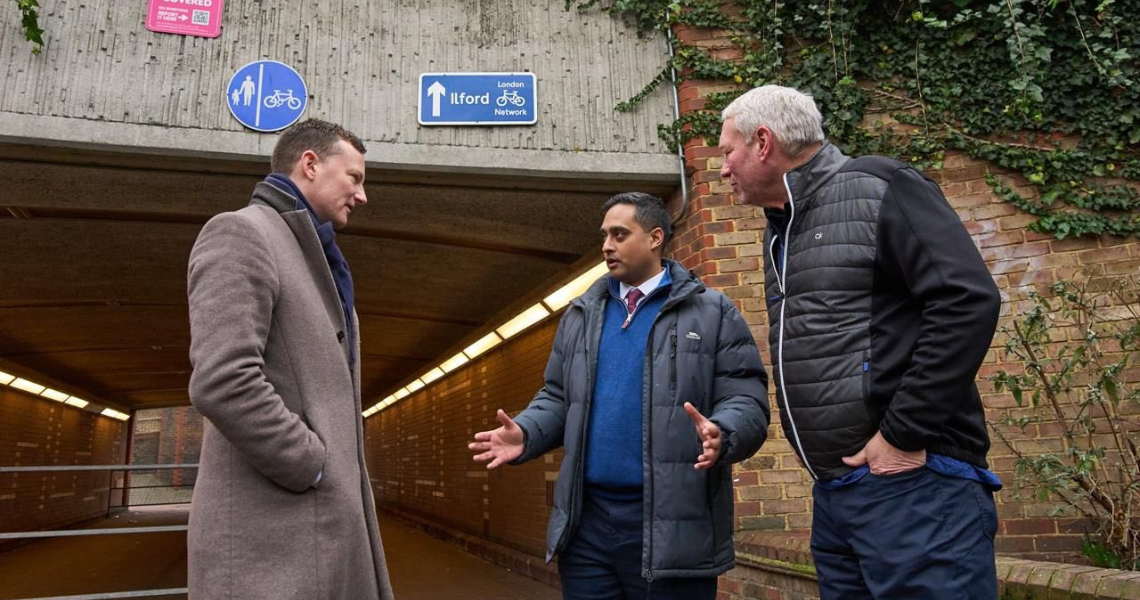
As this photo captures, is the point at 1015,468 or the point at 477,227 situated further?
the point at 477,227

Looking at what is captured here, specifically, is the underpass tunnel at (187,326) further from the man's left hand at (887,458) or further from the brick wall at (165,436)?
the brick wall at (165,436)

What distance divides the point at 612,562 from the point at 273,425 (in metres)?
1.18

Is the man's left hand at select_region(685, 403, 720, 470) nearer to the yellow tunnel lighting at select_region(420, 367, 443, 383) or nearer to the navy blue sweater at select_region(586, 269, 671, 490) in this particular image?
the navy blue sweater at select_region(586, 269, 671, 490)

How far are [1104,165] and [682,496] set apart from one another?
411 centimetres

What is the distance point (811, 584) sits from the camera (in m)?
4.23

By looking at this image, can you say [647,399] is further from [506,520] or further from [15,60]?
[506,520]

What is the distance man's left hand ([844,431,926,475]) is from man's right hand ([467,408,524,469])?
3.69ft

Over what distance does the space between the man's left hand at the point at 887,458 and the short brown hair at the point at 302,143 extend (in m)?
1.75

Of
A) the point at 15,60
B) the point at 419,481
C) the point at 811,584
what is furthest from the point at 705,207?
the point at 419,481

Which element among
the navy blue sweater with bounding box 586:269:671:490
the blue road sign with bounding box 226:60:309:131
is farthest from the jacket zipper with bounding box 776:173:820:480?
the blue road sign with bounding box 226:60:309:131

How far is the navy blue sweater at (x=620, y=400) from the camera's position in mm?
2598

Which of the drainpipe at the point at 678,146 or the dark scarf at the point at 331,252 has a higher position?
the drainpipe at the point at 678,146

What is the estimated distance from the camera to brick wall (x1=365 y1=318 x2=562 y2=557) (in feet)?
28.0

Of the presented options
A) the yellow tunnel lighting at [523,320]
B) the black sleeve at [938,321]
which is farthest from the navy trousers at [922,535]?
→ the yellow tunnel lighting at [523,320]
